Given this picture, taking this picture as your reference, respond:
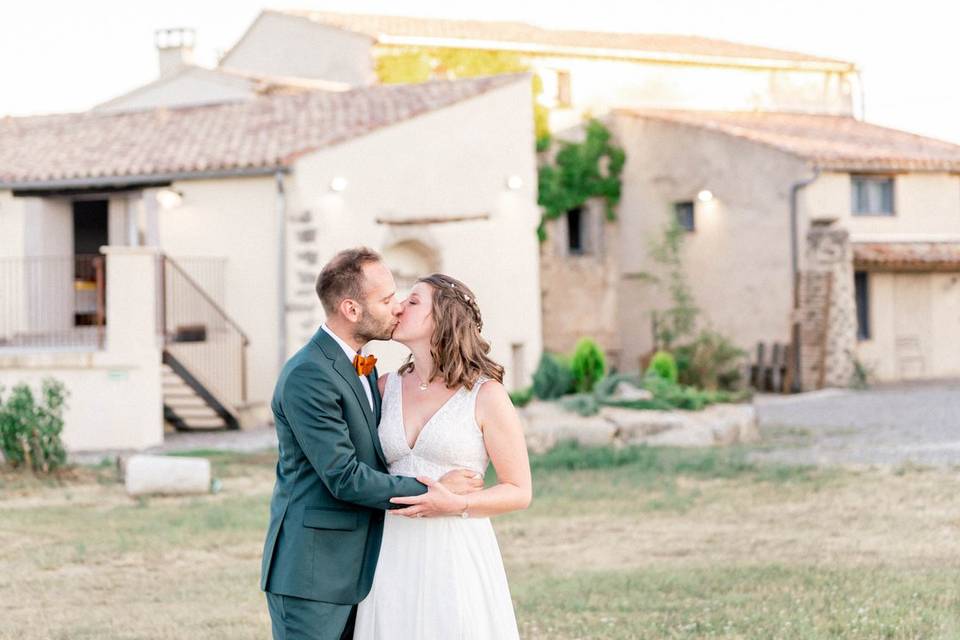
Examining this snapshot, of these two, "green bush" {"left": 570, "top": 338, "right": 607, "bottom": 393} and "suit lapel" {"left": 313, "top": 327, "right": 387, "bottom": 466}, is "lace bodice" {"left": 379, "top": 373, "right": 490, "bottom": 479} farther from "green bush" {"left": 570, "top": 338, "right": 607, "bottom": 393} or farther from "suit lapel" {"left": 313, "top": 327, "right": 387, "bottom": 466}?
"green bush" {"left": 570, "top": 338, "right": 607, "bottom": 393}

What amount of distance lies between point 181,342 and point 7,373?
2.61 m

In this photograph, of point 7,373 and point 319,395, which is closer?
point 319,395

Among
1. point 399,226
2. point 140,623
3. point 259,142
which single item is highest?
point 259,142

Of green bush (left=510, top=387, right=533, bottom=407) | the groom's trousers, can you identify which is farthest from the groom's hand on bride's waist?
green bush (left=510, top=387, right=533, bottom=407)

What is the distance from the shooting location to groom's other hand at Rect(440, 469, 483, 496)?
3.92 m

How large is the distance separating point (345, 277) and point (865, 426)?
13486 millimetres

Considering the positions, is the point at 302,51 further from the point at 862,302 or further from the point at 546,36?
the point at 862,302

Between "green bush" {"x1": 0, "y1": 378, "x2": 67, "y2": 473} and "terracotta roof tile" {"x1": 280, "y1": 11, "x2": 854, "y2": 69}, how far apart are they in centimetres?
1404

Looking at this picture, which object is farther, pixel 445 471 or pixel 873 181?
pixel 873 181

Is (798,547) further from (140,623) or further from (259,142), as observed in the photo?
(259,142)

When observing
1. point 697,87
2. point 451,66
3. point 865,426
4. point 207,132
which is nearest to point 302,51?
point 451,66

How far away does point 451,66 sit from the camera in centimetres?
2589

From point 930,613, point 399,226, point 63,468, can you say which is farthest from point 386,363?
point 930,613

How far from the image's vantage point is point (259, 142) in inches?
742
